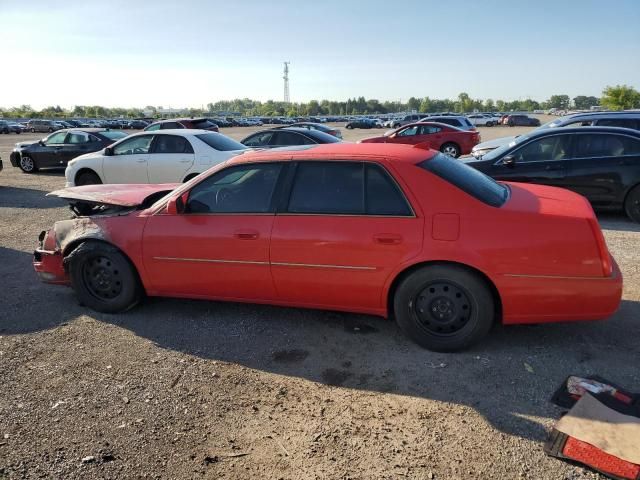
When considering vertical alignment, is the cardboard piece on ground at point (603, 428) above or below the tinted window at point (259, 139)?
below

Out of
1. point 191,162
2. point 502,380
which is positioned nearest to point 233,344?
point 502,380

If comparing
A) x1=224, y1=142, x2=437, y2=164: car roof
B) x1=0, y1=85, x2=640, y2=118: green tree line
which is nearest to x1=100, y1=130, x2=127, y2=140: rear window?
x1=224, y1=142, x2=437, y2=164: car roof

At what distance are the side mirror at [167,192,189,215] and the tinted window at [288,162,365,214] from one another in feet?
3.15

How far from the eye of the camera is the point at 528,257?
334cm

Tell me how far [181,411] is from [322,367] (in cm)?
105

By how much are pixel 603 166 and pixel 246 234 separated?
20.8ft

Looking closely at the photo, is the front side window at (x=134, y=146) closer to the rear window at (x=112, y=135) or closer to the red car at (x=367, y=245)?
the rear window at (x=112, y=135)

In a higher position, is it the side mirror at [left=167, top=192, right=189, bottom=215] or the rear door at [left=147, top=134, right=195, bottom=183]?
the rear door at [left=147, top=134, right=195, bottom=183]

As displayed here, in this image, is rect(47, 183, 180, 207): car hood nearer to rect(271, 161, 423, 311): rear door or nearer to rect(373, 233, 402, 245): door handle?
rect(271, 161, 423, 311): rear door

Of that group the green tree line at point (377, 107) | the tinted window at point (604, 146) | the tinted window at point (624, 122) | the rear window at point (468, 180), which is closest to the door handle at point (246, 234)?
the rear window at point (468, 180)

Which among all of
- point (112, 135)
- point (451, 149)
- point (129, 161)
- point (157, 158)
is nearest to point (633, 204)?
point (157, 158)

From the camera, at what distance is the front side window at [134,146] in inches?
392

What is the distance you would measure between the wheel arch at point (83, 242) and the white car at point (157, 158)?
16.2 ft

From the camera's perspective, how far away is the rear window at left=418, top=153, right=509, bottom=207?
143 inches
